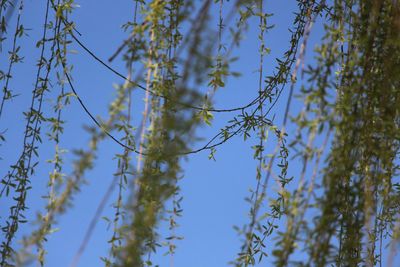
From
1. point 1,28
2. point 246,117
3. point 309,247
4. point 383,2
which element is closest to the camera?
point 309,247

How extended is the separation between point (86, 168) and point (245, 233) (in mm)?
270

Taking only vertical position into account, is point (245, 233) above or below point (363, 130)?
below

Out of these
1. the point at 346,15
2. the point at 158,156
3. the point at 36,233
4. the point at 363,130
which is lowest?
the point at 36,233

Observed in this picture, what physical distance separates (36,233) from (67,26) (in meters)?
0.55

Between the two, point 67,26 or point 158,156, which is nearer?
point 158,156

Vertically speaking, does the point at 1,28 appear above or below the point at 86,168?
above

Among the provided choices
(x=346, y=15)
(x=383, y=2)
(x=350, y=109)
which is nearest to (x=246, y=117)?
(x=346, y=15)

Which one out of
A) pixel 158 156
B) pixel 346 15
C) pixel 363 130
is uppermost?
pixel 346 15

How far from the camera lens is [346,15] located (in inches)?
44.9

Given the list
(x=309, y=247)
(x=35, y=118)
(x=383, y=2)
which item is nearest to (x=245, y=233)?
(x=309, y=247)

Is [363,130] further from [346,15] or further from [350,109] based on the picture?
[346,15]

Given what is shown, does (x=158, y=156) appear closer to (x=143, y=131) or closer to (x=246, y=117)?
(x=143, y=131)

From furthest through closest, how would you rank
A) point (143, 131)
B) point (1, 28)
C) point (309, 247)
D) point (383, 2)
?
point (1, 28)
point (383, 2)
point (143, 131)
point (309, 247)

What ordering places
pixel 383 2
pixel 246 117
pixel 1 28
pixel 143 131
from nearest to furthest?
pixel 143 131
pixel 383 2
pixel 1 28
pixel 246 117
